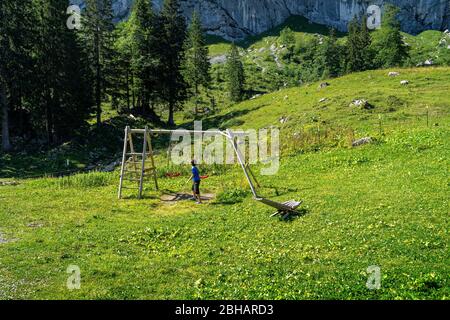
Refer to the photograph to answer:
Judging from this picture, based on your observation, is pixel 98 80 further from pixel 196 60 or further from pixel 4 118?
pixel 196 60

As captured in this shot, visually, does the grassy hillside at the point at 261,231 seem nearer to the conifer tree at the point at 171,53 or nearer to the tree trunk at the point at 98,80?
the tree trunk at the point at 98,80

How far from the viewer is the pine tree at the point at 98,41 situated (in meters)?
58.6

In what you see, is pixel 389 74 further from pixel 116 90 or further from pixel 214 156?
pixel 116 90

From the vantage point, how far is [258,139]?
136 ft

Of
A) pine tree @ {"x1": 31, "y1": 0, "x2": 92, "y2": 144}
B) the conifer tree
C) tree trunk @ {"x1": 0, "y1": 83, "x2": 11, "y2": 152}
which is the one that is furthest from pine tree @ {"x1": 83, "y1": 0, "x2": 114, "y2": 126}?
tree trunk @ {"x1": 0, "y1": 83, "x2": 11, "y2": 152}

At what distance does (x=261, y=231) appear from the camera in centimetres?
1845

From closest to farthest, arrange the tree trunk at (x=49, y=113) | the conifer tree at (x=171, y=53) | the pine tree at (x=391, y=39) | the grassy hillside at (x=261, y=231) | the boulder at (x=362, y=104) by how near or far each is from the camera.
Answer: the grassy hillside at (x=261, y=231) → the boulder at (x=362, y=104) → the tree trunk at (x=49, y=113) → the conifer tree at (x=171, y=53) → the pine tree at (x=391, y=39)

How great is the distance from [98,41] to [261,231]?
49.8 meters

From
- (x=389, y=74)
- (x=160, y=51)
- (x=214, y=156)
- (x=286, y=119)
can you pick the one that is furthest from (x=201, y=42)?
(x=214, y=156)

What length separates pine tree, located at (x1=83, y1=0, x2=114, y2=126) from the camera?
58625mm

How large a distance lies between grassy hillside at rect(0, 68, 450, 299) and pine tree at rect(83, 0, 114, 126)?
1186 inches

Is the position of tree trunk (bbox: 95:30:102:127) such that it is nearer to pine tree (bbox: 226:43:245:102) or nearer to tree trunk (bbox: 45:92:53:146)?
tree trunk (bbox: 45:92:53:146)

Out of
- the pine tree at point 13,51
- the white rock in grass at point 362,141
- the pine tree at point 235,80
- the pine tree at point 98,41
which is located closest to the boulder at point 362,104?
the white rock in grass at point 362,141

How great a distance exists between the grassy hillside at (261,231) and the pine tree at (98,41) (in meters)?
30.1
